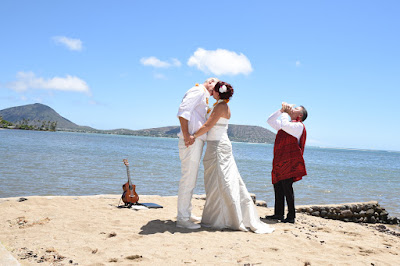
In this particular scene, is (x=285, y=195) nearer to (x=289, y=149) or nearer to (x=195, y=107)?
(x=289, y=149)

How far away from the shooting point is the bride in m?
4.84

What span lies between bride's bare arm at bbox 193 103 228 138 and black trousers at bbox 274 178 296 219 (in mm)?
1921

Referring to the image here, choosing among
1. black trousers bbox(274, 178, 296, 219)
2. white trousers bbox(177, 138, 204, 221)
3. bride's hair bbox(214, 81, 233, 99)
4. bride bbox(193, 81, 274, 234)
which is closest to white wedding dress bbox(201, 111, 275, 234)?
bride bbox(193, 81, 274, 234)

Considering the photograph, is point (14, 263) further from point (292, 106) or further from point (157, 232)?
point (292, 106)

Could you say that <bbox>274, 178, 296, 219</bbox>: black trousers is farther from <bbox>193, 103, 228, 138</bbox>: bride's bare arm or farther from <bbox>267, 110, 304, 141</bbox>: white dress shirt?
<bbox>193, 103, 228, 138</bbox>: bride's bare arm

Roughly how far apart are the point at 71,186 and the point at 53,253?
795 cm

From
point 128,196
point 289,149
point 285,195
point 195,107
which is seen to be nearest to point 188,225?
point 195,107

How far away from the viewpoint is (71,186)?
436 inches

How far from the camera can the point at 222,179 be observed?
15.9 feet

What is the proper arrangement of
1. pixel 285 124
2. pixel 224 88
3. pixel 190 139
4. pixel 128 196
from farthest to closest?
pixel 128 196
pixel 285 124
pixel 224 88
pixel 190 139

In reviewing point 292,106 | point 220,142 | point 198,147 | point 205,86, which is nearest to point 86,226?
point 198,147

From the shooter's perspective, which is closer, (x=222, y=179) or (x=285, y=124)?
(x=222, y=179)

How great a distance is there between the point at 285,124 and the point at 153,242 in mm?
2956

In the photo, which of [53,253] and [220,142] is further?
[220,142]
